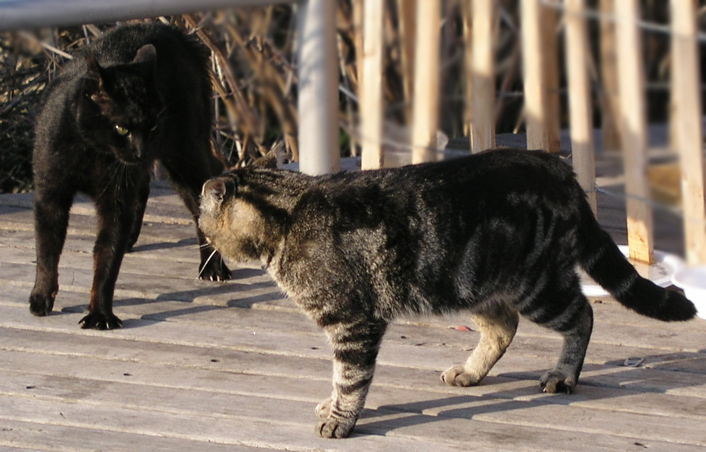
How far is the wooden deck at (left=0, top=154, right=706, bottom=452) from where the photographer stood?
8.84 ft

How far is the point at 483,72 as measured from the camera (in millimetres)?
3881

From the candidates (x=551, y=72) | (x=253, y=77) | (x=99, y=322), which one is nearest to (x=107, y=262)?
(x=99, y=322)

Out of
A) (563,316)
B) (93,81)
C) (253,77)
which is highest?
(93,81)

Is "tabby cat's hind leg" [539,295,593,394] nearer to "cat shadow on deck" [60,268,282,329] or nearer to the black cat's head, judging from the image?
"cat shadow on deck" [60,268,282,329]

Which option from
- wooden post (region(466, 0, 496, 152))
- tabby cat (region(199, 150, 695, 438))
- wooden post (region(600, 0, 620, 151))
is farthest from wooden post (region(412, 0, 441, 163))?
tabby cat (region(199, 150, 695, 438))

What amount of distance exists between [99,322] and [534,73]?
6.32ft

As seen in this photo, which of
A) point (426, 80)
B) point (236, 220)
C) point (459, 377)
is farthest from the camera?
point (426, 80)

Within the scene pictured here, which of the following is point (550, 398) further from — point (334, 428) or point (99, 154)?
point (99, 154)

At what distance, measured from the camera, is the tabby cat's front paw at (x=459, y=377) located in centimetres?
309

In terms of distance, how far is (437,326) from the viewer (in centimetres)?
365

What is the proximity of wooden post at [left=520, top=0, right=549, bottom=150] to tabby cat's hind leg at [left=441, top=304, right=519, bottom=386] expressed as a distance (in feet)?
3.41

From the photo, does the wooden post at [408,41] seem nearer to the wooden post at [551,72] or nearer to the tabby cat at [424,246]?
the wooden post at [551,72]

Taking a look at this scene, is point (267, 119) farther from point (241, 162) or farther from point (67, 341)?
point (67, 341)

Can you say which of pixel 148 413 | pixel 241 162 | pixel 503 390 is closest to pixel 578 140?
pixel 503 390
